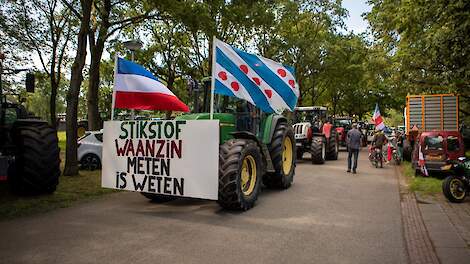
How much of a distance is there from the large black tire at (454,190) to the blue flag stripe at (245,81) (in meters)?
4.07

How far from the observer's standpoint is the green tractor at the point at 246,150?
680 cm

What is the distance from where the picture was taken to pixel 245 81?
25.1 ft

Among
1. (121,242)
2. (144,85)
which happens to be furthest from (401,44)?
(121,242)

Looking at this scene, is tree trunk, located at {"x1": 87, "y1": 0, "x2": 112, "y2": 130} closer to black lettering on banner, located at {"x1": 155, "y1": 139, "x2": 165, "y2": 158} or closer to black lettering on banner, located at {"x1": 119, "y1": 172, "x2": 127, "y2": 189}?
black lettering on banner, located at {"x1": 119, "y1": 172, "x2": 127, "y2": 189}

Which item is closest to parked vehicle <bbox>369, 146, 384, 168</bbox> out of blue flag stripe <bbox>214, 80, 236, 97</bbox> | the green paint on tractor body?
the green paint on tractor body

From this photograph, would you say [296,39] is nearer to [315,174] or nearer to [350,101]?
[315,174]

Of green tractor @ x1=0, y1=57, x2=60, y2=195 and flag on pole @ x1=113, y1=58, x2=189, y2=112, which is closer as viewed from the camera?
green tractor @ x1=0, y1=57, x2=60, y2=195

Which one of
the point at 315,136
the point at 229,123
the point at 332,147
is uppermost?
the point at 229,123

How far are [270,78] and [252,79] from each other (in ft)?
2.05

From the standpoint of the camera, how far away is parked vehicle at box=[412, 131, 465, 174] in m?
11.9

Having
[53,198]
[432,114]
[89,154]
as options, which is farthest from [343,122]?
[53,198]

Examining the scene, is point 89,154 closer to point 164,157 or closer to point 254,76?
point 164,157

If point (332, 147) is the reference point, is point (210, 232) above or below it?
below

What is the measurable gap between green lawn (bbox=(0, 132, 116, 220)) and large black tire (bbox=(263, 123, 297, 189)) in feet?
12.5
